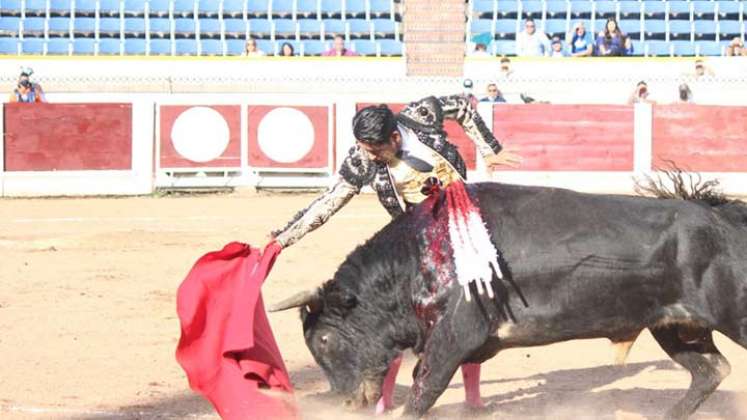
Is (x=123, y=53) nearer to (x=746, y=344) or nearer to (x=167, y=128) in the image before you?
(x=167, y=128)

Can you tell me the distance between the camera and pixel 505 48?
18047 mm

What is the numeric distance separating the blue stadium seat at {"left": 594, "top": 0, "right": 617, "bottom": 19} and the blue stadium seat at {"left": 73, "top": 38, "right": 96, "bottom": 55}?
7.08 m

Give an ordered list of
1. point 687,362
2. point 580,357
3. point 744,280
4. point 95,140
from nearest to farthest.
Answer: point 744,280 → point 687,362 → point 580,357 → point 95,140

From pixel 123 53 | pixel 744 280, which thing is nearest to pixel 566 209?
pixel 744 280

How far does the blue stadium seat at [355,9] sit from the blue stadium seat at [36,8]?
13.8 feet

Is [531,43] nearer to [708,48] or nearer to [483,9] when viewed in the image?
[483,9]

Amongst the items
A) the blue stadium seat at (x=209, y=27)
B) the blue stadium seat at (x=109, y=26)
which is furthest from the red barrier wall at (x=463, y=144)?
the blue stadium seat at (x=109, y=26)

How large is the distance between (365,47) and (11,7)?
4.93 m

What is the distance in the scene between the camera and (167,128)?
14.8m

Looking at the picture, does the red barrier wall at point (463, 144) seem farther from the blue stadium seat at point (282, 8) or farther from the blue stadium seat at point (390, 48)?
the blue stadium seat at point (282, 8)

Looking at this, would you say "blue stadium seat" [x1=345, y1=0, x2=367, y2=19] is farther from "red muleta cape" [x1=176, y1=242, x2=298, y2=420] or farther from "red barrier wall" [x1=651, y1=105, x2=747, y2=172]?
"red muleta cape" [x1=176, y1=242, x2=298, y2=420]

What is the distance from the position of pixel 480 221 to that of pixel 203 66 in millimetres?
12862

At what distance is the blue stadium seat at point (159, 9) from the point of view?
59.7 ft

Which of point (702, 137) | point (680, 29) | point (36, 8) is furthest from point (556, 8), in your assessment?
point (36, 8)
